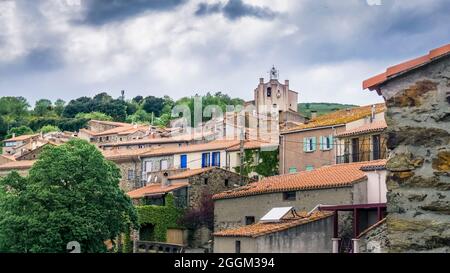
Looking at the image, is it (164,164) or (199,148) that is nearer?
(199,148)

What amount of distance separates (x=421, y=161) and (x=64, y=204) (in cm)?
2446

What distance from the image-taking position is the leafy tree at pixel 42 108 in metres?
86.8

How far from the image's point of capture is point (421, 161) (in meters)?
3.92

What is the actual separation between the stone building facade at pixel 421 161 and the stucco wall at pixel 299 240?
18.4m

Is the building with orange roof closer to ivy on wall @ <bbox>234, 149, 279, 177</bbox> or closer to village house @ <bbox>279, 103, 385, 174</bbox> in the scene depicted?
village house @ <bbox>279, 103, 385, 174</bbox>

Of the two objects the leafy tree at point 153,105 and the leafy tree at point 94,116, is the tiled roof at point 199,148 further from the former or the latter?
the leafy tree at point 153,105

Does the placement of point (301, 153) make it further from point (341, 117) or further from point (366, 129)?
point (366, 129)

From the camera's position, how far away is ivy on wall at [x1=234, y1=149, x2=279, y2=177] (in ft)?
122

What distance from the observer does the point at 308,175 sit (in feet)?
94.1

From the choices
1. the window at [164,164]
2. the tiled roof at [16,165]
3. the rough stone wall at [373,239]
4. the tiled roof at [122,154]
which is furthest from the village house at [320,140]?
the rough stone wall at [373,239]

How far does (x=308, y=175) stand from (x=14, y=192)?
9637mm

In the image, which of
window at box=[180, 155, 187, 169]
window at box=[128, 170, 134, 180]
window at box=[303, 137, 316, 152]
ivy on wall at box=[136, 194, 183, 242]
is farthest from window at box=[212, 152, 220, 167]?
ivy on wall at box=[136, 194, 183, 242]

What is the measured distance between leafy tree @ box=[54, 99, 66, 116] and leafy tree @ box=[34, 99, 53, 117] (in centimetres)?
75

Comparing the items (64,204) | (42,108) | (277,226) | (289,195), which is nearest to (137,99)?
(42,108)
